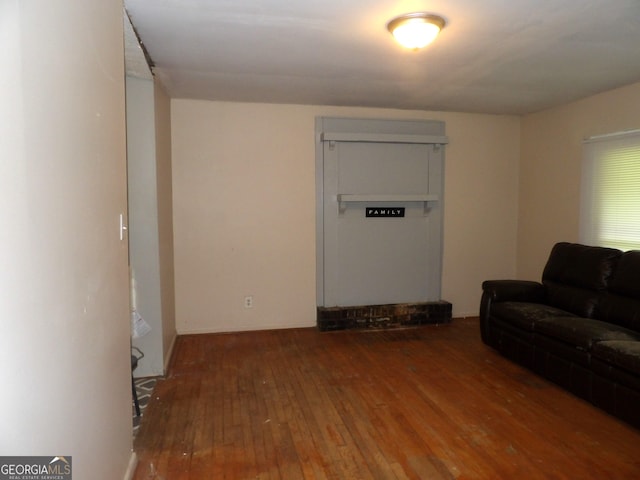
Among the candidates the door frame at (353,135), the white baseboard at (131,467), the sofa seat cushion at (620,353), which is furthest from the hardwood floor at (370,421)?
the door frame at (353,135)

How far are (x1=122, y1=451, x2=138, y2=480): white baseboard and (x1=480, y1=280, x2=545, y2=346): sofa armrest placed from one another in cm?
309

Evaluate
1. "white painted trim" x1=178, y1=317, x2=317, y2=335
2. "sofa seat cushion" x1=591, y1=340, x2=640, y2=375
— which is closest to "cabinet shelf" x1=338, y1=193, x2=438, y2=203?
"white painted trim" x1=178, y1=317, x2=317, y2=335

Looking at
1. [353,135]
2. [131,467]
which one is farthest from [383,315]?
[131,467]

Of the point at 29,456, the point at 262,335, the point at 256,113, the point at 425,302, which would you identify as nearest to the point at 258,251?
the point at 262,335

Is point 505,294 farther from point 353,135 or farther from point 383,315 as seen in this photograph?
point 353,135

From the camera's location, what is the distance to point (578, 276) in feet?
12.1

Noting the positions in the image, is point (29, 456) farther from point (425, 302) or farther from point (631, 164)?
point (631, 164)

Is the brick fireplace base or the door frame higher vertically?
the door frame

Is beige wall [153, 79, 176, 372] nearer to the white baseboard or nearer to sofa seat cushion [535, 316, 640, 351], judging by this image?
the white baseboard

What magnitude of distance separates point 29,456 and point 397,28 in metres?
2.57

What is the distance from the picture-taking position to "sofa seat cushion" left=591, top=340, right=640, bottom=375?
2506 millimetres

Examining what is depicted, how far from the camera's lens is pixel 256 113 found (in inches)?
175

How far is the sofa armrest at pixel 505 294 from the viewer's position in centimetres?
389

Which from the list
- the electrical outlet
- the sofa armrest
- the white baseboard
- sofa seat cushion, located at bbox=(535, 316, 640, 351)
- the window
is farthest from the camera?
the electrical outlet
